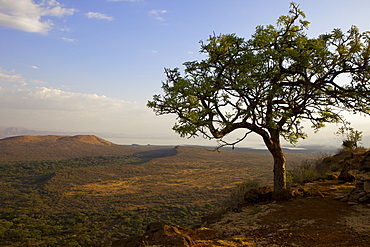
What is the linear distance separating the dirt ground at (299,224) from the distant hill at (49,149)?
105 meters

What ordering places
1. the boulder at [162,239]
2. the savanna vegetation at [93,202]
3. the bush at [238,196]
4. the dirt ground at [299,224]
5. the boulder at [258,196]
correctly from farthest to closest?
the savanna vegetation at [93,202] → the bush at [238,196] → the boulder at [258,196] → the dirt ground at [299,224] → the boulder at [162,239]

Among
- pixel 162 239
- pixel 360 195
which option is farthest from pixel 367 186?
pixel 162 239

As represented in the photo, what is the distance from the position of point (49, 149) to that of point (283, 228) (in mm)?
124565

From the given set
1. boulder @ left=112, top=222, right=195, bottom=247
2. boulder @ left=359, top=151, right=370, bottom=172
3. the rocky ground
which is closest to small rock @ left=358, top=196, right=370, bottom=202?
the rocky ground

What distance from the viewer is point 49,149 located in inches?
4469

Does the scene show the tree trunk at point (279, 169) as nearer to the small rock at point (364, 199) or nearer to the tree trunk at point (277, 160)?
the tree trunk at point (277, 160)

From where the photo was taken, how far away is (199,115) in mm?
10602

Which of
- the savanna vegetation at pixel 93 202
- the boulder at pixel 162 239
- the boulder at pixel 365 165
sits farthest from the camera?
the savanna vegetation at pixel 93 202

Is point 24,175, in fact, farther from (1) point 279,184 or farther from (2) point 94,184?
(1) point 279,184

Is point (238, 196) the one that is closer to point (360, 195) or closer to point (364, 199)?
point (360, 195)

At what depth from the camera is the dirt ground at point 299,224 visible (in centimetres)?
648

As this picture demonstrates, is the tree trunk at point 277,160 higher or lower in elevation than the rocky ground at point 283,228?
higher

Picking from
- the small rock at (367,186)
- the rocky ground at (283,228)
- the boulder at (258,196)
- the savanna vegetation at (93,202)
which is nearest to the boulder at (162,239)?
the rocky ground at (283,228)

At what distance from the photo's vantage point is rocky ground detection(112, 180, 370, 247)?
630 cm
